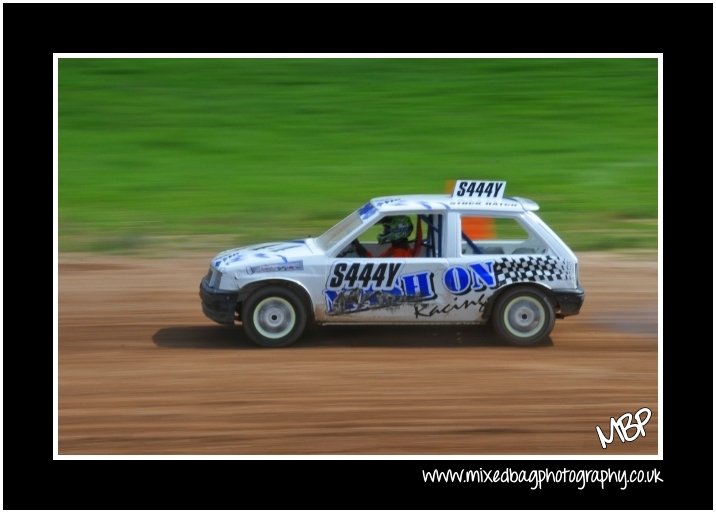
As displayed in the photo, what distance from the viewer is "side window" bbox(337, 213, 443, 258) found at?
1074 cm

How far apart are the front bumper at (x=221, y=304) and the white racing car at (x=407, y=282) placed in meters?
0.01

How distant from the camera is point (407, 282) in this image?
10.5 metres

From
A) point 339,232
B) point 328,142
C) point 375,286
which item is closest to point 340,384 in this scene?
point 375,286

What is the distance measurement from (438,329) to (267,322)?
2.05 meters

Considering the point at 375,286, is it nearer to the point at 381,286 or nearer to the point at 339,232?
the point at 381,286

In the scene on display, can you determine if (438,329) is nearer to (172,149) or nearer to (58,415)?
(58,415)

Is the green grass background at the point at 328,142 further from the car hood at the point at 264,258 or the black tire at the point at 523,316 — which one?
the black tire at the point at 523,316

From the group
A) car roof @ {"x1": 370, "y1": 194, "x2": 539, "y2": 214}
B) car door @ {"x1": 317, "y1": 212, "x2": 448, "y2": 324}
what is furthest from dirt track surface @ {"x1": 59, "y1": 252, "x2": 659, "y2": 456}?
car roof @ {"x1": 370, "y1": 194, "x2": 539, "y2": 214}

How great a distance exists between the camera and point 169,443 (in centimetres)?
866

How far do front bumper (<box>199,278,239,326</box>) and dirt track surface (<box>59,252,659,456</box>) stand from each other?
0.36 m

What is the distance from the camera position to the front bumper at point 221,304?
10586mm

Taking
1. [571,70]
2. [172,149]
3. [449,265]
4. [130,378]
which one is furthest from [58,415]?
[571,70]

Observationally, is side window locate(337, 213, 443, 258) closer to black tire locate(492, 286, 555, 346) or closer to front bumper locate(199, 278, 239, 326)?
black tire locate(492, 286, 555, 346)

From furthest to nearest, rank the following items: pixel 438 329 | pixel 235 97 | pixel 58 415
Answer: pixel 235 97, pixel 438 329, pixel 58 415
